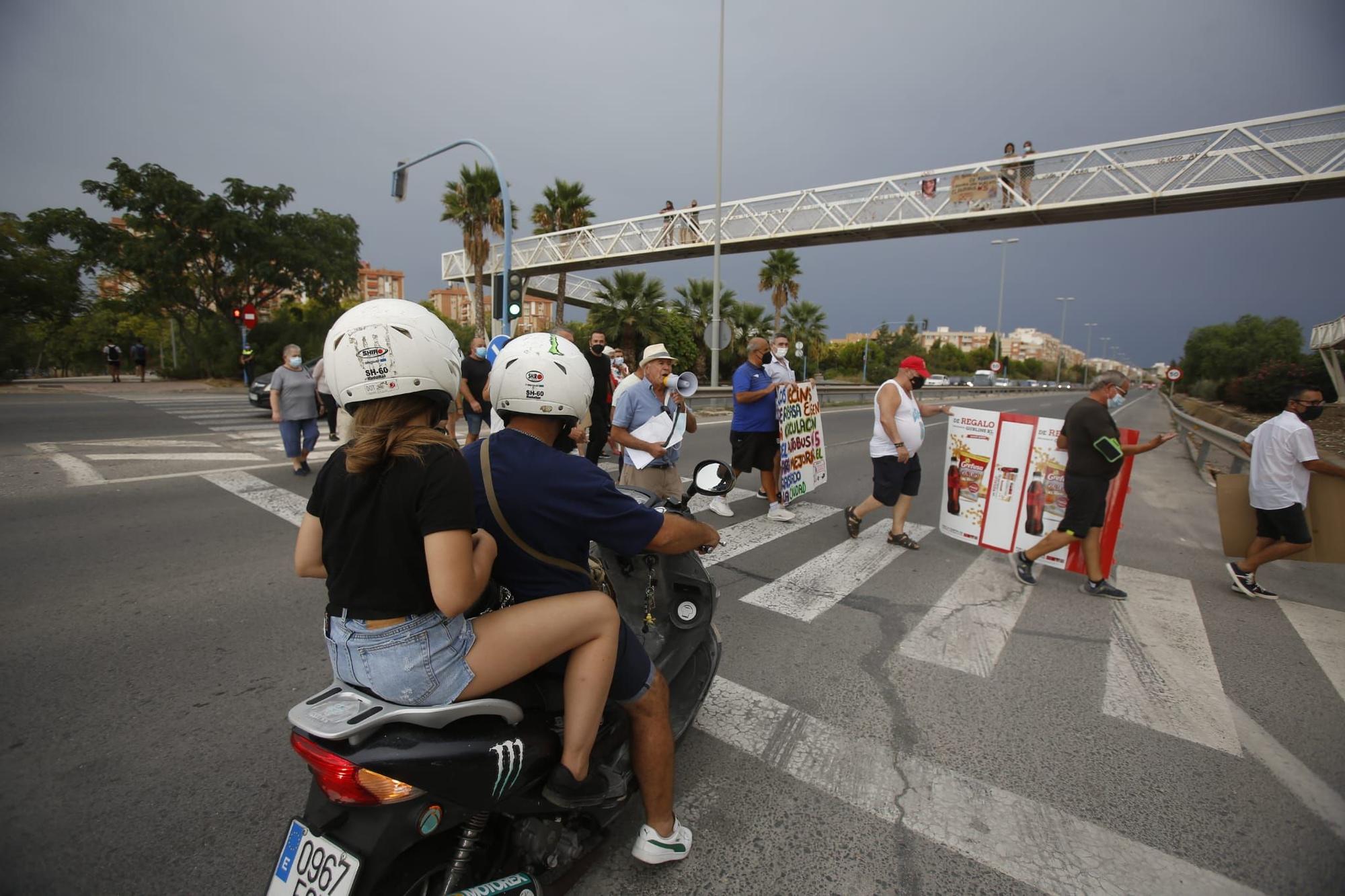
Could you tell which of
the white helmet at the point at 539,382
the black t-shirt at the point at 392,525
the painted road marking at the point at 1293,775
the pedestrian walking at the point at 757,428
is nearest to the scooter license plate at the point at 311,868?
A: the black t-shirt at the point at 392,525

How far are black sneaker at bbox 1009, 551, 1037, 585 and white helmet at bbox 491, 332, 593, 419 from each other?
15.0ft

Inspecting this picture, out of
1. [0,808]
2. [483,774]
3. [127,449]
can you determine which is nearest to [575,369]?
[483,774]

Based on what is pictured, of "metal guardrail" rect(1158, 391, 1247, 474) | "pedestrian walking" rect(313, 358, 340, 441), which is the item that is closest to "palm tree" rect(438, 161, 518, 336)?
"pedestrian walking" rect(313, 358, 340, 441)

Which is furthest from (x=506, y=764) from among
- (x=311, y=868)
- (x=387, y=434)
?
(x=387, y=434)

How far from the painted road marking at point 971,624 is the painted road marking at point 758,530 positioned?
1.70 m

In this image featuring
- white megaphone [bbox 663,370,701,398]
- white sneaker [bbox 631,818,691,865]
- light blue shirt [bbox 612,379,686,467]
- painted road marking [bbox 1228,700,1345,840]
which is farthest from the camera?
light blue shirt [bbox 612,379,686,467]

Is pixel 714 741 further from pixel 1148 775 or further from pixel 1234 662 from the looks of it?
pixel 1234 662

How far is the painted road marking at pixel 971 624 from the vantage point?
12.2 feet

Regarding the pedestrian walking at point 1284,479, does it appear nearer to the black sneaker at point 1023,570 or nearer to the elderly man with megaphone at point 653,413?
the black sneaker at point 1023,570

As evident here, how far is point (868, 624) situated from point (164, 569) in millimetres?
4986

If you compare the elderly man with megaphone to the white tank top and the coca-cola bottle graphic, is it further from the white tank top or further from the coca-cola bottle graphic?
the coca-cola bottle graphic

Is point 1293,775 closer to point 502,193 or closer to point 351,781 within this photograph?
point 351,781

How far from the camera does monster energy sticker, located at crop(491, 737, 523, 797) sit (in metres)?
1.57

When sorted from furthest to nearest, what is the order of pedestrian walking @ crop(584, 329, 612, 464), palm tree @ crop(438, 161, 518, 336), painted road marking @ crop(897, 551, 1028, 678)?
palm tree @ crop(438, 161, 518, 336) < pedestrian walking @ crop(584, 329, 612, 464) < painted road marking @ crop(897, 551, 1028, 678)
